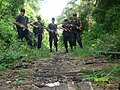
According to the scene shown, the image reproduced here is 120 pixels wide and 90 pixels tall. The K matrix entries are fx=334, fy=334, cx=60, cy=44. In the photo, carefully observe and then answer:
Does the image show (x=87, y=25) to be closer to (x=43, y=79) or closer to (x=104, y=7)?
(x=104, y=7)

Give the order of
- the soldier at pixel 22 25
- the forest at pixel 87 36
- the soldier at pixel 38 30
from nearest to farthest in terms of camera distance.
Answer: the forest at pixel 87 36, the soldier at pixel 22 25, the soldier at pixel 38 30

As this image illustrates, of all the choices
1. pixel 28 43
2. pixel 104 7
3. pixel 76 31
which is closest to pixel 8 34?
pixel 28 43

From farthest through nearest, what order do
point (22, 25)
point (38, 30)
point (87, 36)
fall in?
point (87, 36), point (38, 30), point (22, 25)

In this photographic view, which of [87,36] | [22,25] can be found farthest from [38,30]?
[87,36]

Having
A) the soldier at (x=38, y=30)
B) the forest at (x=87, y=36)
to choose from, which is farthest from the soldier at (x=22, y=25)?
the soldier at (x=38, y=30)

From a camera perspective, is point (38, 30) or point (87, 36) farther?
point (87, 36)

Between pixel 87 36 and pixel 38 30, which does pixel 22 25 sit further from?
pixel 87 36

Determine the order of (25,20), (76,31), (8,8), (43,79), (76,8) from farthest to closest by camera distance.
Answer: (76,8), (8,8), (76,31), (25,20), (43,79)

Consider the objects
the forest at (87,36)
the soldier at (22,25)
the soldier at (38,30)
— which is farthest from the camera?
the soldier at (38,30)

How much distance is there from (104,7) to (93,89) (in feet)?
49.4

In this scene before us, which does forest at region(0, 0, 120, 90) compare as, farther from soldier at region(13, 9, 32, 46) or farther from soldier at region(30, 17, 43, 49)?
soldier at region(30, 17, 43, 49)

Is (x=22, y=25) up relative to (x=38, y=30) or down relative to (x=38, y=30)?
up

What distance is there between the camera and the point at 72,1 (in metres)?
27.2

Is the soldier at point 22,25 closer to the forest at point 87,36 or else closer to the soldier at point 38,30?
the forest at point 87,36
